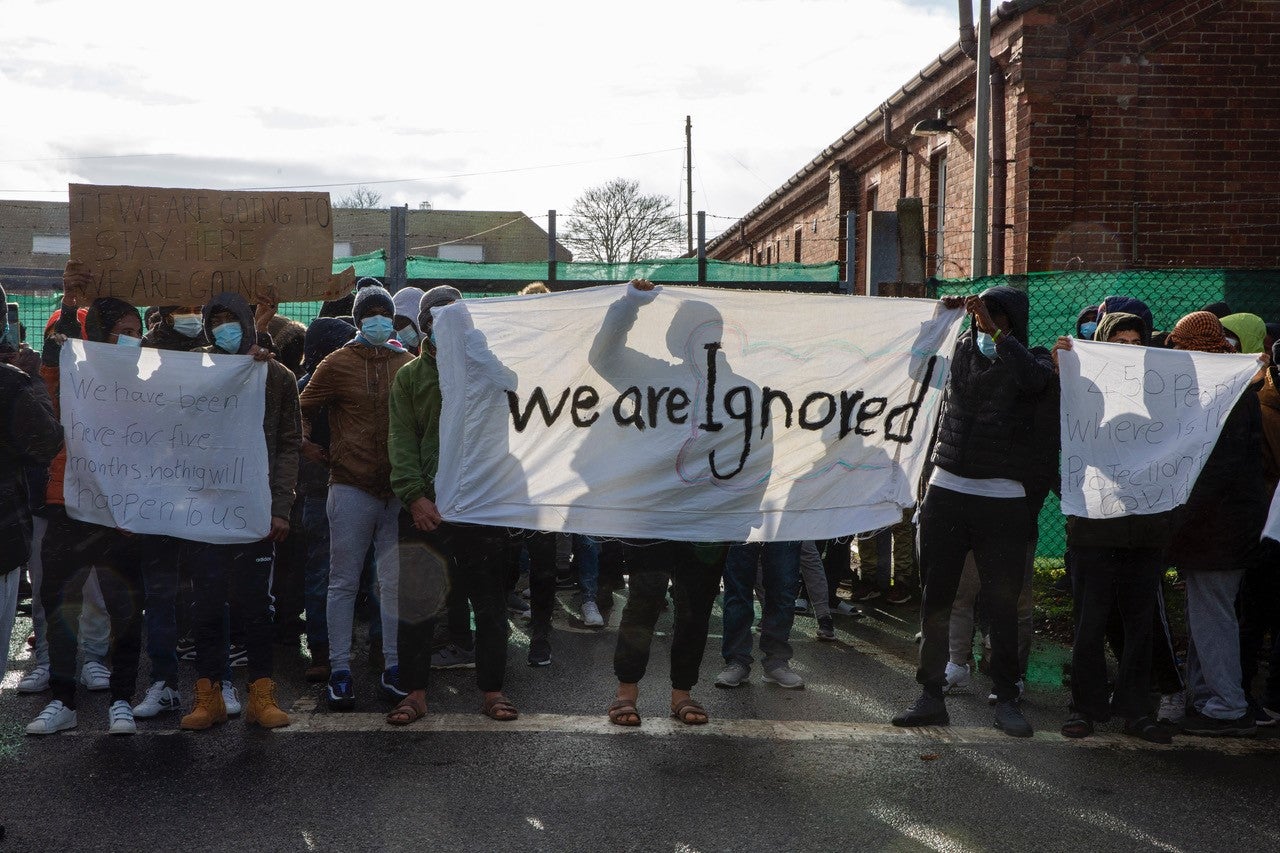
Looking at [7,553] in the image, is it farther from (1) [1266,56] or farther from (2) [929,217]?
(2) [929,217]

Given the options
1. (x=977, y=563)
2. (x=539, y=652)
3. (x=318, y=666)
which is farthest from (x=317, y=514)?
(x=977, y=563)

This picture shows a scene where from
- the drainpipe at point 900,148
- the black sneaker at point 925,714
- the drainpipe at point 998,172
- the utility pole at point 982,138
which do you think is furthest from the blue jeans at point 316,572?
the drainpipe at point 900,148

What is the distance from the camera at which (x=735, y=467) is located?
5.23 meters

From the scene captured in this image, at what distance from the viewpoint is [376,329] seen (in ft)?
18.0

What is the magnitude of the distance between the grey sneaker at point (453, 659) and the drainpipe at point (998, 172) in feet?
26.4

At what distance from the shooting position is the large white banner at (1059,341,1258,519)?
5.06 m

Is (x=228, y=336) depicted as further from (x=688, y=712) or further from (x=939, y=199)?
(x=939, y=199)

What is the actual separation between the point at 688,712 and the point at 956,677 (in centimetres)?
152

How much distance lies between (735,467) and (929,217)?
11645mm

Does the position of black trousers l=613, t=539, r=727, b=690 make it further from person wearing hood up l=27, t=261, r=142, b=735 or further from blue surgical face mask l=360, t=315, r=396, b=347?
person wearing hood up l=27, t=261, r=142, b=735

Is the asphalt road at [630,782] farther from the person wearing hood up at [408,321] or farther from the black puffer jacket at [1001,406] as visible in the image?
the person wearing hood up at [408,321]

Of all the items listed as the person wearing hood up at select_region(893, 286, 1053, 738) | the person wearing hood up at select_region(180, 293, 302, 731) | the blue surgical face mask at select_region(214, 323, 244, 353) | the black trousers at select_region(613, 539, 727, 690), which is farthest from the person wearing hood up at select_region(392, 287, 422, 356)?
the person wearing hood up at select_region(893, 286, 1053, 738)

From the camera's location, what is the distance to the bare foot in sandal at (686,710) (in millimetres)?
A: 5113

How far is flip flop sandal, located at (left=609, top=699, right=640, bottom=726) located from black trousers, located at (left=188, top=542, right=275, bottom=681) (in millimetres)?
1560
